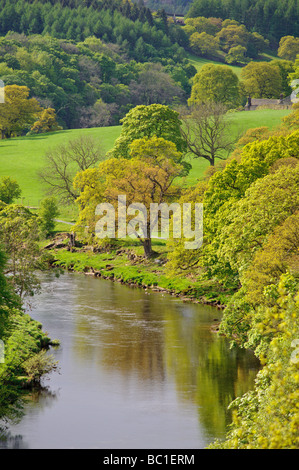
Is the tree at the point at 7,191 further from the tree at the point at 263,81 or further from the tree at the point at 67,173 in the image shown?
the tree at the point at 263,81

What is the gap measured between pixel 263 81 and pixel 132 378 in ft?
421

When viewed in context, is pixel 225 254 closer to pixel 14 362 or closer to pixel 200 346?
pixel 200 346

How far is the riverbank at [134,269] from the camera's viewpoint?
58.3 meters

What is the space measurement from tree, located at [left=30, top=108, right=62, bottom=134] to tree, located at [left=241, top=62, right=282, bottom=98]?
44922mm

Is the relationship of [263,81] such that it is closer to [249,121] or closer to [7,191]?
[249,121]

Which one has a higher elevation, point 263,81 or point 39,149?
point 263,81

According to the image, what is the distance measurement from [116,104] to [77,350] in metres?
127

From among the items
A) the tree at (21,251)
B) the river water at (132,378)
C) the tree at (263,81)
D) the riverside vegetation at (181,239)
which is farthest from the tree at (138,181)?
the tree at (263,81)

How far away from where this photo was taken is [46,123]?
→ 5389 inches

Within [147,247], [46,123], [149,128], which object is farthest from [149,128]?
[46,123]

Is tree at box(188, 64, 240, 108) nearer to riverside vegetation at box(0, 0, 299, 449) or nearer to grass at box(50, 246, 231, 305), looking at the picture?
riverside vegetation at box(0, 0, 299, 449)

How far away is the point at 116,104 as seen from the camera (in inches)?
6452

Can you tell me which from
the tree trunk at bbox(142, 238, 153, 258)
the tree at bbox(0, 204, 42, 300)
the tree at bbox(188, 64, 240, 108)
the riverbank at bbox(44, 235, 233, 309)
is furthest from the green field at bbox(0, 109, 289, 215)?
the tree at bbox(0, 204, 42, 300)
